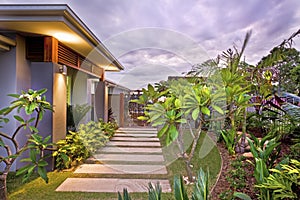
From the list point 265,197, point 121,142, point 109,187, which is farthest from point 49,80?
point 265,197

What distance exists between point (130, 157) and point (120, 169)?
0.96 metres

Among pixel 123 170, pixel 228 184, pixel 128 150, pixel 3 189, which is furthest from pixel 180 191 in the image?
pixel 128 150

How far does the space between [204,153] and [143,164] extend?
5.96 feet

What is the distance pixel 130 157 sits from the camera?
584 cm

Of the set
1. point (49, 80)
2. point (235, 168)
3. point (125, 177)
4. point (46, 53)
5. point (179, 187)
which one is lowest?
point (125, 177)

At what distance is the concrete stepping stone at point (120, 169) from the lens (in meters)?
4.68

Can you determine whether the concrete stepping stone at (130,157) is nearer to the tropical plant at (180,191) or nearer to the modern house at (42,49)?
the modern house at (42,49)

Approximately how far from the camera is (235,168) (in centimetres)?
364

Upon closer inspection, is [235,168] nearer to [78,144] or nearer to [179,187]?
[179,187]

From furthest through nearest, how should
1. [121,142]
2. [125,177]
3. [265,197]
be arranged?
1. [121,142]
2. [125,177]
3. [265,197]

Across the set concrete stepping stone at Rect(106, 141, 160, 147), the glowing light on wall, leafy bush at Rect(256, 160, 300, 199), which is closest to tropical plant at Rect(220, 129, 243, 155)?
leafy bush at Rect(256, 160, 300, 199)

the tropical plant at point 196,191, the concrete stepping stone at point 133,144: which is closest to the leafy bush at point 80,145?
the concrete stepping stone at point 133,144

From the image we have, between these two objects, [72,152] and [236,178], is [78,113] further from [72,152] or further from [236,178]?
[236,178]

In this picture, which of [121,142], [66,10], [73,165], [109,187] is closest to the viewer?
[66,10]
